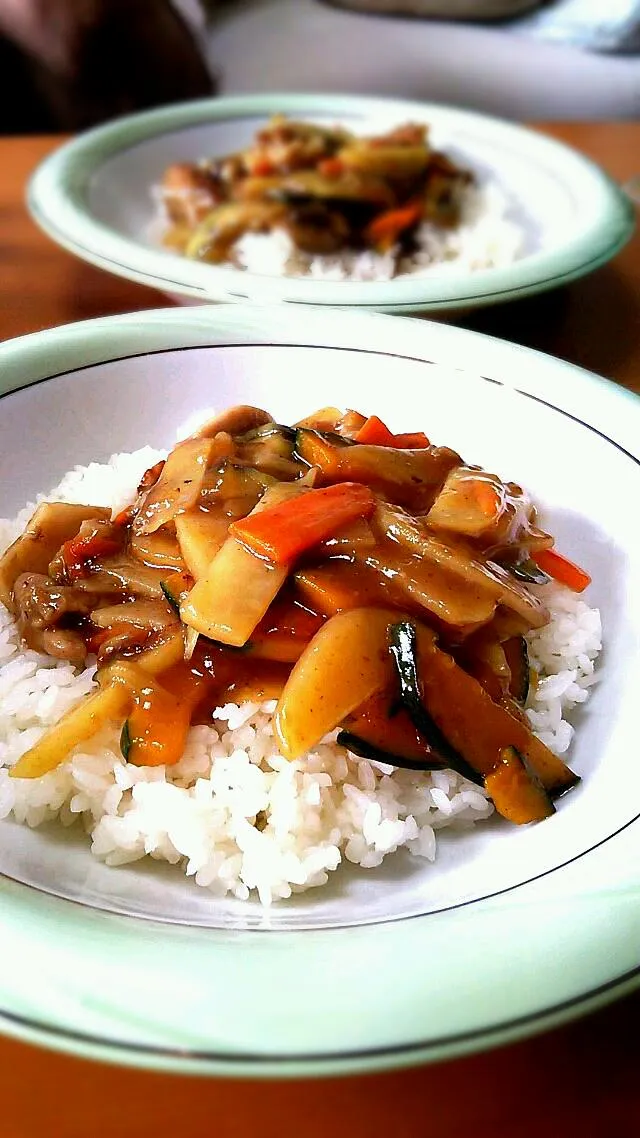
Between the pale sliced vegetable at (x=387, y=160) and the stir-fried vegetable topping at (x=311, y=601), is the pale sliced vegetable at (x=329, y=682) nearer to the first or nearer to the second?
the stir-fried vegetable topping at (x=311, y=601)

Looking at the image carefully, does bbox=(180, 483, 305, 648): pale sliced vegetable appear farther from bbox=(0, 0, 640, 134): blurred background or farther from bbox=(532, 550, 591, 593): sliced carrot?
bbox=(0, 0, 640, 134): blurred background

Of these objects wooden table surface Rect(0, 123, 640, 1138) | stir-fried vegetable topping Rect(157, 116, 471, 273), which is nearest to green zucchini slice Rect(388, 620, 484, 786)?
wooden table surface Rect(0, 123, 640, 1138)

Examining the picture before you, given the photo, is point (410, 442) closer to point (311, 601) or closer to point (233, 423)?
point (233, 423)

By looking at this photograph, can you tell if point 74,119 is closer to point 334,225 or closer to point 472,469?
point 334,225

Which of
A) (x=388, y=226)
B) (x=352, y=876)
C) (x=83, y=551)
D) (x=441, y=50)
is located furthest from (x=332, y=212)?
(x=441, y=50)

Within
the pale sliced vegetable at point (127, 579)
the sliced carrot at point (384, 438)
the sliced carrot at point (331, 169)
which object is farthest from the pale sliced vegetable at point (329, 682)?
the sliced carrot at point (331, 169)

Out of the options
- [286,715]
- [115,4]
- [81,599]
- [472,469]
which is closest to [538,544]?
[472,469]

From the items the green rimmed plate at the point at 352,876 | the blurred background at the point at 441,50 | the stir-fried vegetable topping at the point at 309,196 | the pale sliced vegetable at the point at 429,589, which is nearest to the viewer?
the green rimmed plate at the point at 352,876
